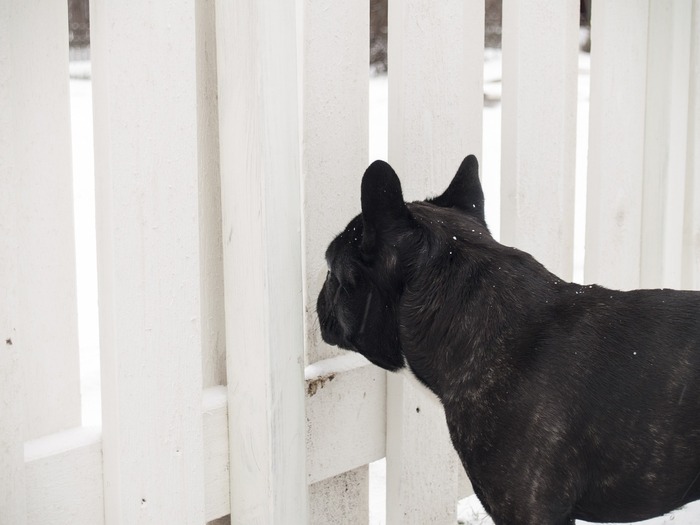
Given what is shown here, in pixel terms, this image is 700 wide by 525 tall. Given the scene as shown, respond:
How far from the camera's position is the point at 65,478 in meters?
2.13

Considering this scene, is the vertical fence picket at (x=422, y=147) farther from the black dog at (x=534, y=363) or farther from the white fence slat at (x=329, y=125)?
the black dog at (x=534, y=363)

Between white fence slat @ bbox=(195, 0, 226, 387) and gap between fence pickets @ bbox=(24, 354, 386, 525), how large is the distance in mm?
112

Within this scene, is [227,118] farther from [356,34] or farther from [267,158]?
[356,34]

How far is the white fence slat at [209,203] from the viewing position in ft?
8.14

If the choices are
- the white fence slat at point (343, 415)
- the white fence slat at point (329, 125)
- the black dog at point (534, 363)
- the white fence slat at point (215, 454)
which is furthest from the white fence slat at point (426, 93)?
the white fence slat at point (215, 454)

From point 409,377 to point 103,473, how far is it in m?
0.91

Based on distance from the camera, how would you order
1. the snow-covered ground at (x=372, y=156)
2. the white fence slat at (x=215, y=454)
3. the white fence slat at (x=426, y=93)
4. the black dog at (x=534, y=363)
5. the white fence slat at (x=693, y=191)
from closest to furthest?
the black dog at (x=534, y=363) → the white fence slat at (x=215, y=454) → the white fence slat at (x=426, y=93) → the snow-covered ground at (x=372, y=156) → the white fence slat at (x=693, y=191)

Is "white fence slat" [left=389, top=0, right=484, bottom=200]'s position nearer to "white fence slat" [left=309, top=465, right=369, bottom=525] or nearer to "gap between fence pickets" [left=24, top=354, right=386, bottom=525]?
"gap between fence pickets" [left=24, top=354, right=386, bottom=525]


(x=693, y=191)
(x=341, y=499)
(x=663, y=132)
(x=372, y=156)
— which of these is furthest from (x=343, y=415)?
(x=372, y=156)

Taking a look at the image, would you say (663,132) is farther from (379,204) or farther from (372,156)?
(372,156)

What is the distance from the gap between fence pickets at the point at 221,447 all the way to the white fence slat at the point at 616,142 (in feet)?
4.22

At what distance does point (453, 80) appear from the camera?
3000 mm


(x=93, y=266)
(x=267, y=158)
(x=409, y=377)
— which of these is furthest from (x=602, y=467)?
(x=93, y=266)

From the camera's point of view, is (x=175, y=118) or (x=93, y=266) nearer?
(x=175, y=118)
